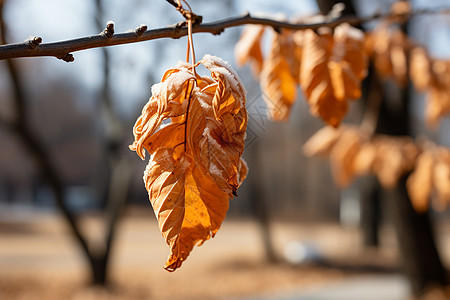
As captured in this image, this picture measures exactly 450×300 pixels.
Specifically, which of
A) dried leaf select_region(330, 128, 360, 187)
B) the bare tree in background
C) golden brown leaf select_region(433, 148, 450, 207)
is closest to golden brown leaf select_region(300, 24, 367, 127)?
golden brown leaf select_region(433, 148, 450, 207)

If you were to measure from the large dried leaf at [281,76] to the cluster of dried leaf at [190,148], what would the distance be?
34.7 inches

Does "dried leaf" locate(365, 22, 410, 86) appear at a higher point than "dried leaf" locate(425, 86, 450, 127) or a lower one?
higher

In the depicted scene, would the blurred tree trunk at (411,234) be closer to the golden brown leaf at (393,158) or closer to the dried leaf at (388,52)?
the golden brown leaf at (393,158)

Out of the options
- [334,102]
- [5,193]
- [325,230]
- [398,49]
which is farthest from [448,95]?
[5,193]

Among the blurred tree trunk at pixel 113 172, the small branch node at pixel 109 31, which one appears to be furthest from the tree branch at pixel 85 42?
the blurred tree trunk at pixel 113 172

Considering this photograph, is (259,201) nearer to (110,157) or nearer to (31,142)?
(110,157)

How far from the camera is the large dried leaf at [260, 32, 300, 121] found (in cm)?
192

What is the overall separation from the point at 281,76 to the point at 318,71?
171 millimetres

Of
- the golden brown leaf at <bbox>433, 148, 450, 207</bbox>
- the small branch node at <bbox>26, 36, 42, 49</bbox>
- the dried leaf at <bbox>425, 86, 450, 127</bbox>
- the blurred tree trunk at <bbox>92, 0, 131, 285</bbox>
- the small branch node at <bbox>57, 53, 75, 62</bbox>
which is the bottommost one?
the blurred tree trunk at <bbox>92, 0, 131, 285</bbox>

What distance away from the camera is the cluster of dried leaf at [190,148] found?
0.98 metres

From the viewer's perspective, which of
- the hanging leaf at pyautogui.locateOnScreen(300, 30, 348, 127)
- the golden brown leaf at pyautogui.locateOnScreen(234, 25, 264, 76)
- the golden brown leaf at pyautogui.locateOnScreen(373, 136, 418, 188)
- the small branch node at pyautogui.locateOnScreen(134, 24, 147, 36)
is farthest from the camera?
the golden brown leaf at pyautogui.locateOnScreen(373, 136, 418, 188)

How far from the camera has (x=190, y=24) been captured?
114cm

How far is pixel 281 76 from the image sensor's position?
1.97 meters

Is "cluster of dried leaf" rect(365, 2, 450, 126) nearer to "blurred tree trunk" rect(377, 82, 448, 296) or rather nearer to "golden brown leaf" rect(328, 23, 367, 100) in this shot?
"golden brown leaf" rect(328, 23, 367, 100)
